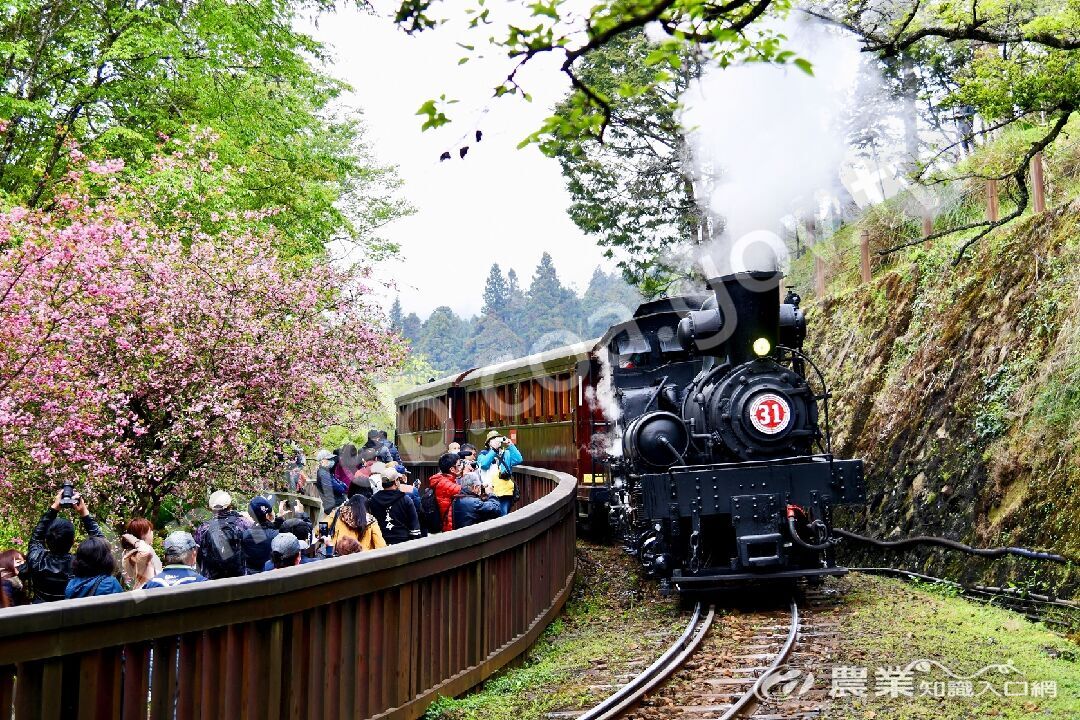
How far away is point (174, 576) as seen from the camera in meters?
5.18

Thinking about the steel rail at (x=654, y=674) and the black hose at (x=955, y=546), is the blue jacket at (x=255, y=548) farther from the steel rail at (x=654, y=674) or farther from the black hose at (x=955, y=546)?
the black hose at (x=955, y=546)

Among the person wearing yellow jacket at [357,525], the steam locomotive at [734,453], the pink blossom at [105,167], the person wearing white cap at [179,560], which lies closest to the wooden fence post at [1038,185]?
the steam locomotive at [734,453]

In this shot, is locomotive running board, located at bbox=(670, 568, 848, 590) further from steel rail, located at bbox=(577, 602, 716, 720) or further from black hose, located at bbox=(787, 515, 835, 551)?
steel rail, located at bbox=(577, 602, 716, 720)

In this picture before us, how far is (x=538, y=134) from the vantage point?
4.29 meters

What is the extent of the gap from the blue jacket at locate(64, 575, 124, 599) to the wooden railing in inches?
37.5

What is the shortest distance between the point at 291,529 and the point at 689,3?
15.7 feet

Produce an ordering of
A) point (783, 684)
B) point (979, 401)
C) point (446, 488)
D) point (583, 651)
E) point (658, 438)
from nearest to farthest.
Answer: point (783, 684) < point (583, 651) < point (658, 438) < point (446, 488) < point (979, 401)

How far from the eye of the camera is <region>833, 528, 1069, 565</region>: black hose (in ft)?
28.8

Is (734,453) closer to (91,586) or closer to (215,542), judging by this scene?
(215,542)

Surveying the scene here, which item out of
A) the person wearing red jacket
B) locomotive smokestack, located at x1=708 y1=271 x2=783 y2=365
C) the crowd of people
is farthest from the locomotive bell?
the person wearing red jacket

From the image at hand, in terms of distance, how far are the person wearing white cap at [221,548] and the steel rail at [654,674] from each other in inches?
96.6

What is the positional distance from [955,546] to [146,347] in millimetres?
8953

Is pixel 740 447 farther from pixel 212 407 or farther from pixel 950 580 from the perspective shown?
pixel 212 407

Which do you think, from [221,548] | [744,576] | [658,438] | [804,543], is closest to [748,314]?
[658,438]
